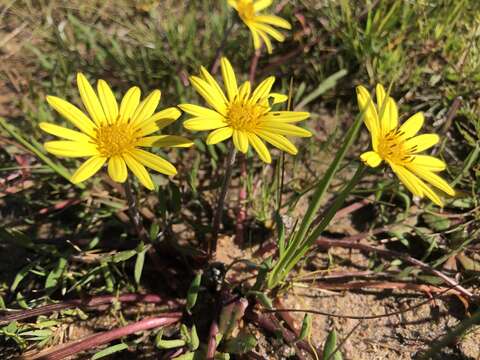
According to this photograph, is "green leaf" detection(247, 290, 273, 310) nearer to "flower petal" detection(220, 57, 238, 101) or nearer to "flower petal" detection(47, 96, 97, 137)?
"flower petal" detection(220, 57, 238, 101)

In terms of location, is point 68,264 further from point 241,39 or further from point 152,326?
point 241,39

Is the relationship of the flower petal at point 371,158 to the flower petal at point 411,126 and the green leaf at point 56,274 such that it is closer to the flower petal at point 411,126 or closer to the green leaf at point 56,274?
the flower petal at point 411,126

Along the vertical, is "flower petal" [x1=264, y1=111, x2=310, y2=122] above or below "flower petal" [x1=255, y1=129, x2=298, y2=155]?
above

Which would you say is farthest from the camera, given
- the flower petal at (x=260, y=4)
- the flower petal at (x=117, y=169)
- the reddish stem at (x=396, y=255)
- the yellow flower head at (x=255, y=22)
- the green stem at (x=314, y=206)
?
the flower petal at (x=260, y=4)

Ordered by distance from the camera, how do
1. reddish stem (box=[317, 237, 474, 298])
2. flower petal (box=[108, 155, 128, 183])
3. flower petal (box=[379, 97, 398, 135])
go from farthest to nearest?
reddish stem (box=[317, 237, 474, 298]) → flower petal (box=[379, 97, 398, 135]) → flower petal (box=[108, 155, 128, 183])

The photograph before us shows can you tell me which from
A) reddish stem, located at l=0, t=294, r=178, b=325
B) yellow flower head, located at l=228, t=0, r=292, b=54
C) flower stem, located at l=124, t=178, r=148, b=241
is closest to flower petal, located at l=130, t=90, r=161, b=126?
flower stem, located at l=124, t=178, r=148, b=241

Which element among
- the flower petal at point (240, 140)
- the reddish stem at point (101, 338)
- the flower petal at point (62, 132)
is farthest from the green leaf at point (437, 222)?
the flower petal at point (62, 132)

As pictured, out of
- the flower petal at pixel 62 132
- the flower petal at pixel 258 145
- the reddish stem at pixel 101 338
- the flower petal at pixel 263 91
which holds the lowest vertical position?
the reddish stem at pixel 101 338
